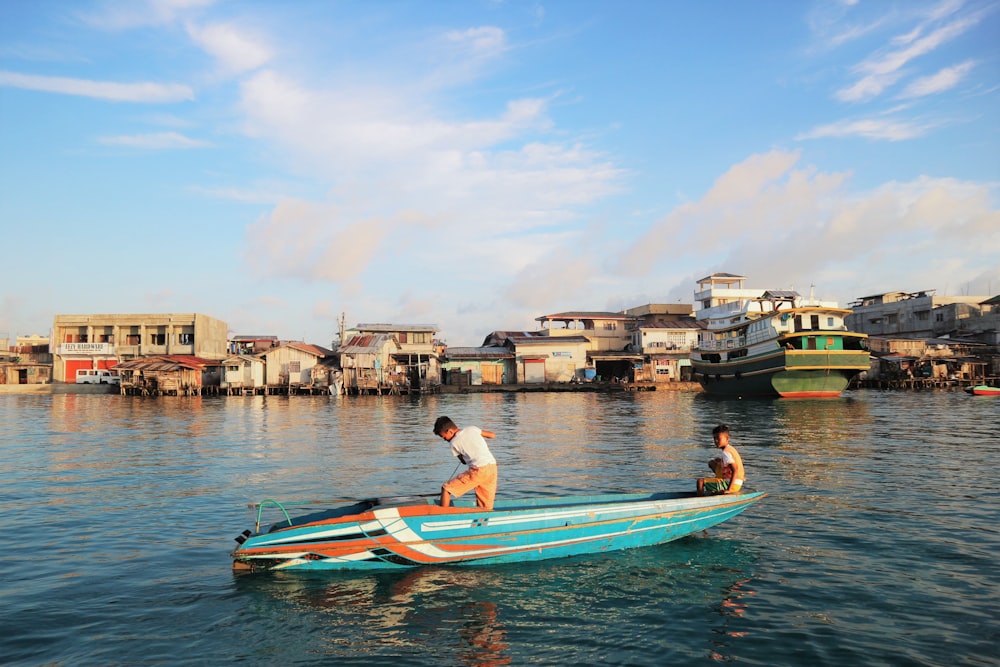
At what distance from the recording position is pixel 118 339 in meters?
72.5

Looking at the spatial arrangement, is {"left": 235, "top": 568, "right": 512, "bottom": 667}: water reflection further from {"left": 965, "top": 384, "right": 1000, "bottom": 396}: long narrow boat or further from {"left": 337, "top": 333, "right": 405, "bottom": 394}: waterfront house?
{"left": 965, "top": 384, "right": 1000, "bottom": 396}: long narrow boat

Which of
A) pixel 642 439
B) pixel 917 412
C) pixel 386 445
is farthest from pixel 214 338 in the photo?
pixel 917 412

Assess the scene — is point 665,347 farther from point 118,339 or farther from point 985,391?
point 118,339

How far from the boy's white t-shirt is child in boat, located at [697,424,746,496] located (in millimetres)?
4068

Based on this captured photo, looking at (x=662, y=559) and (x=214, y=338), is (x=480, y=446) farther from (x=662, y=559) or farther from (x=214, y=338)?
(x=214, y=338)

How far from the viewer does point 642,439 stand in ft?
82.8

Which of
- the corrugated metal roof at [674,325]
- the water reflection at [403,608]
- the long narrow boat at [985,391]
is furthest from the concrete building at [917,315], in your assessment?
the water reflection at [403,608]

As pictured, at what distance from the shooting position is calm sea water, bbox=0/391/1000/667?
23.4 ft

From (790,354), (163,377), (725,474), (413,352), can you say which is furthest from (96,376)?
(725,474)

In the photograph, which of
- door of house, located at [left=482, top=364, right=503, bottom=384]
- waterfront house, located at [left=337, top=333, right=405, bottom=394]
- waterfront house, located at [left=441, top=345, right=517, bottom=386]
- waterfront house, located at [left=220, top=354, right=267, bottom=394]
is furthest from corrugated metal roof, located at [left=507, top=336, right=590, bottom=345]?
waterfront house, located at [left=220, top=354, right=267, bottom=394]

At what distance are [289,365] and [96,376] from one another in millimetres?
22837

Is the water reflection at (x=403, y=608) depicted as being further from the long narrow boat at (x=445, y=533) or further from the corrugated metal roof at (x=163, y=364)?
the corrugated metal roof at (x=163, y=364)

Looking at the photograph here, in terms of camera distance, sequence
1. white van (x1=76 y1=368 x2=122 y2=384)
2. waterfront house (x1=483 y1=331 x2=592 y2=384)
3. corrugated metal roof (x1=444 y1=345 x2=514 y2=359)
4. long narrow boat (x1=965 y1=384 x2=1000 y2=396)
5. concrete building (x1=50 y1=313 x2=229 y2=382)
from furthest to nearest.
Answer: concrete building (x1=50 y1=313 x2=229 y2=382), white van (x1=76 y1=368 x2=122 y2=384), corrugated metal roof (x1=444 y1=345 x2=514 y2=359), waterfront house (x1=483 y1=331 x2=592 y2=384), long narrow boat (x1=965 y1=384 x2=1000 y2=396)

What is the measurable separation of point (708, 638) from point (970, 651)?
2.66m
